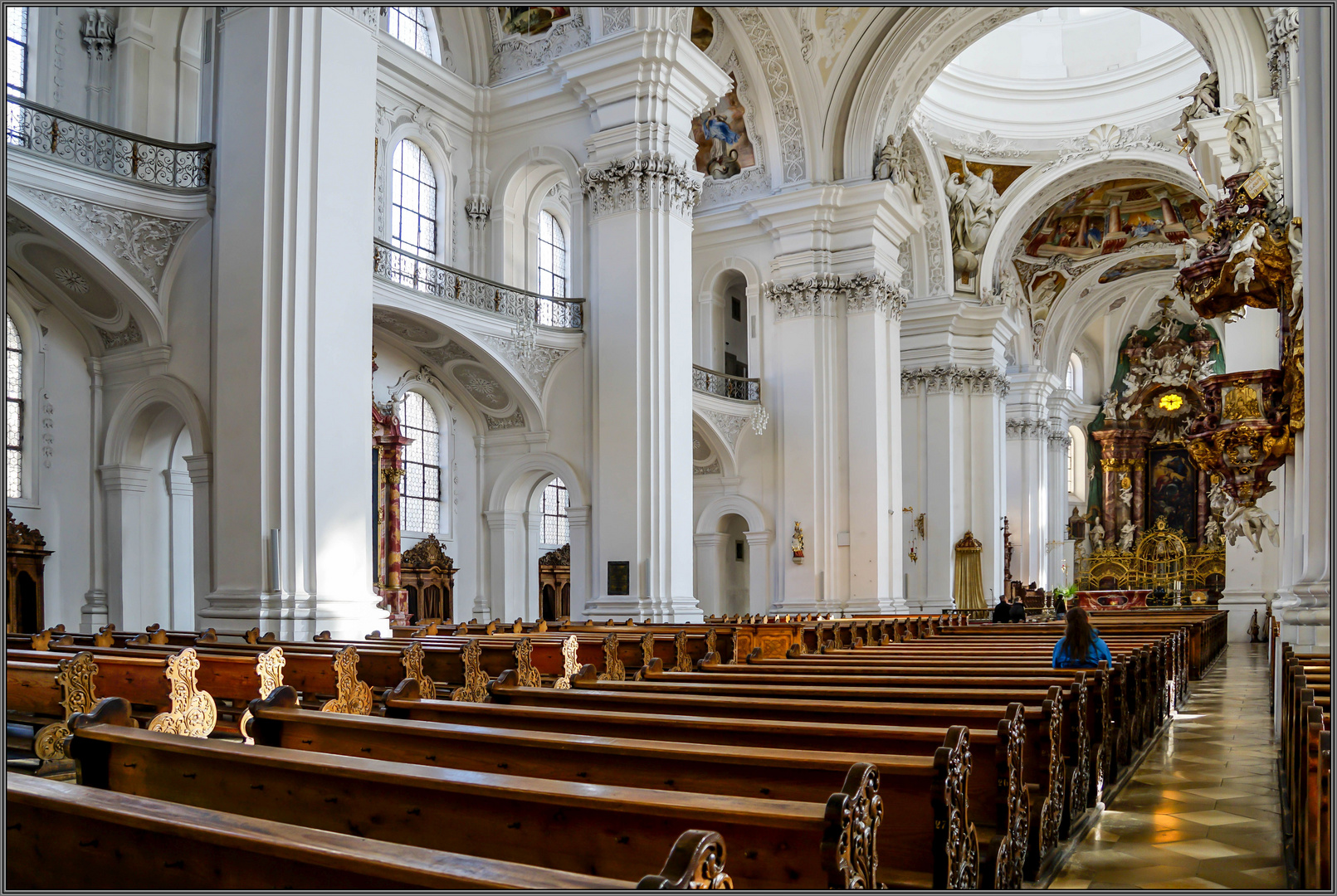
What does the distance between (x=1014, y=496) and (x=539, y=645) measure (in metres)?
23.5

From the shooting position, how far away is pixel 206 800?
9.81 ft

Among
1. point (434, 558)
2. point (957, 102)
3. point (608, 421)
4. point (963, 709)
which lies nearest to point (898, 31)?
point (957, 102)

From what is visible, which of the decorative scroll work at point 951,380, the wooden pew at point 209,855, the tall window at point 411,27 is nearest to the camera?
the wooden pew at point 209,855

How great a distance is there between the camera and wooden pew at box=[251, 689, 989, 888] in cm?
282

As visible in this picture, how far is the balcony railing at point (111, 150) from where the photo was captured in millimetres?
9234

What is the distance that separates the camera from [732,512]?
18609mm

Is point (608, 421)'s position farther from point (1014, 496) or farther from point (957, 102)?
point (1014, 496)

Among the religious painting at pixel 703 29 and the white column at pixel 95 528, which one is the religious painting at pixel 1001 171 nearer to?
the religious painting at pixel 703 29

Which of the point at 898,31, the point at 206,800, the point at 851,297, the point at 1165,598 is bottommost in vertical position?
the point at 1165,598

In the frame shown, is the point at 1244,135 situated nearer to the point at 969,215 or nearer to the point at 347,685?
the point at 347,685

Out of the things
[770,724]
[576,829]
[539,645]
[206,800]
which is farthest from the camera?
[539,645]

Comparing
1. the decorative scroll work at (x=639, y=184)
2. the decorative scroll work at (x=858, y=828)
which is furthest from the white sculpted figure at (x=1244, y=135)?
the decorative scroll work at (x=858, y=828)

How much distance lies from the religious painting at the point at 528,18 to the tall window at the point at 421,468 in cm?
545

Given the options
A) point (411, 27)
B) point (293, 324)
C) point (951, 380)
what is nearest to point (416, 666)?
point (293, 324)
